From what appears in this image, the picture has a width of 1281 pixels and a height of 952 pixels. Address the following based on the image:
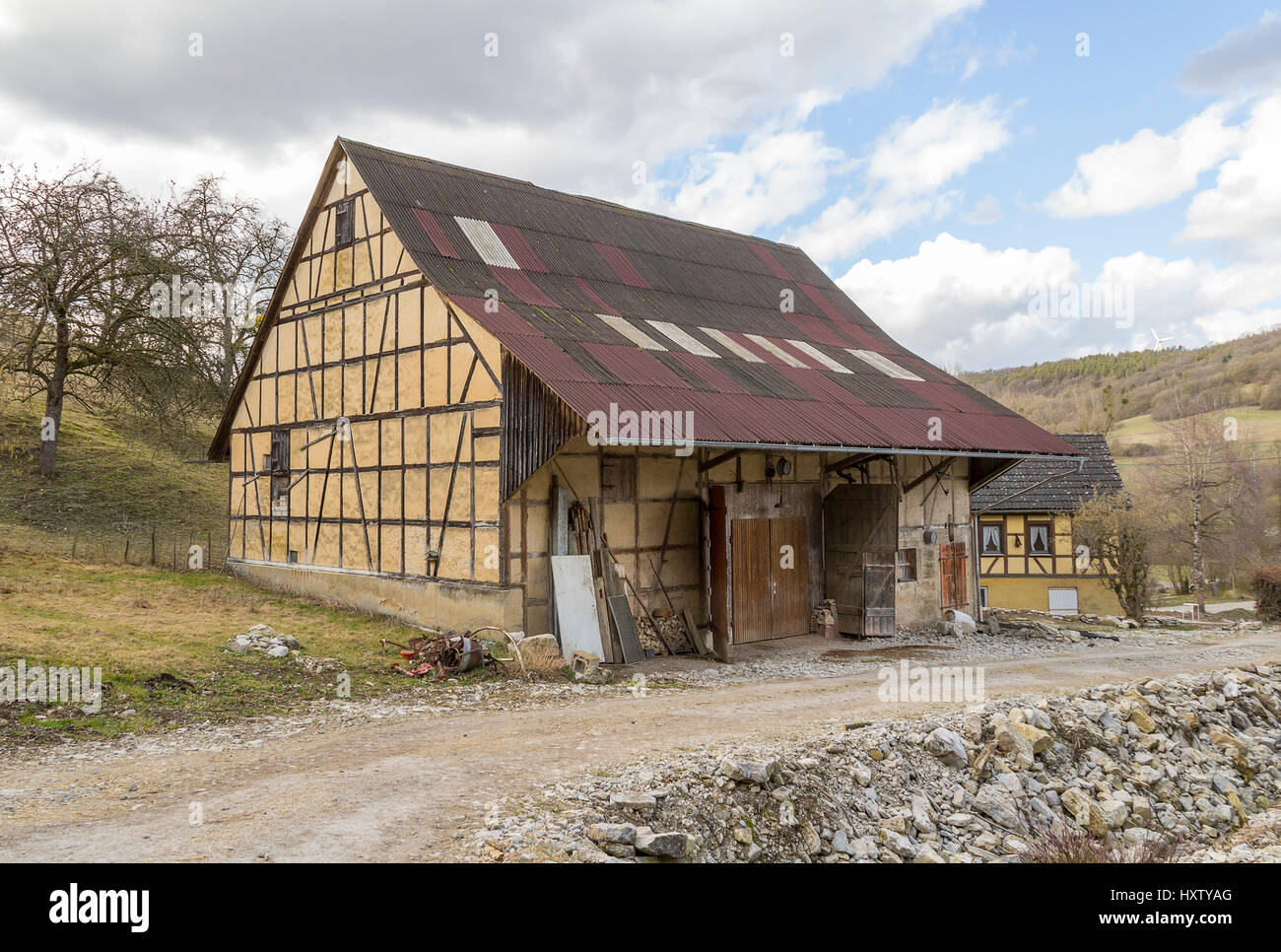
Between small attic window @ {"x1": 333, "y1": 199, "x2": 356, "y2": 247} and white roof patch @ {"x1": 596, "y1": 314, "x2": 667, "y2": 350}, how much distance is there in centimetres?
521

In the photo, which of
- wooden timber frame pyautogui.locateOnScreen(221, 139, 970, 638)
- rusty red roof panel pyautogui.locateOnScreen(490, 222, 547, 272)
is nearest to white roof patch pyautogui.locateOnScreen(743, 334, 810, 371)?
wooden timber frame pyautogui.locateOnScreen(221, 139, 970, 638)

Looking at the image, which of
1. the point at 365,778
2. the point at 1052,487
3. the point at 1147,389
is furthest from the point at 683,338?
the point at 1147,389

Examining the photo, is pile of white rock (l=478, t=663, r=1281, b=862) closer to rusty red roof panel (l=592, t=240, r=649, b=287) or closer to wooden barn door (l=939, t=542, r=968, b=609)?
wooden barn door (l=939, t=542, r=968, b=609)

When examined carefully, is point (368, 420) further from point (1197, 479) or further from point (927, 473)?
point (1197, 479)

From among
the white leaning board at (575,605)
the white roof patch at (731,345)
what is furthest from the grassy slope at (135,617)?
the white roof patch at (731,345)

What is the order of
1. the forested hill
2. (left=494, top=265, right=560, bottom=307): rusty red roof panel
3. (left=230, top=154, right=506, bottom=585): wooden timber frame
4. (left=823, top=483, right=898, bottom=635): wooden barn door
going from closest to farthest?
(left=230, top=154, right=506, bottom=585): wooden timber frame < (left=494, top=265, right=560, bottom=307): rusty red roof panel < (left=823, top=483, right=898, bottom=635): wooden barn door < the forested hill

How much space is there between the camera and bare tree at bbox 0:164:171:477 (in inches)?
949

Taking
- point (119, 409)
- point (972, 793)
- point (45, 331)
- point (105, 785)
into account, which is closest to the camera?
point (105, 785)
